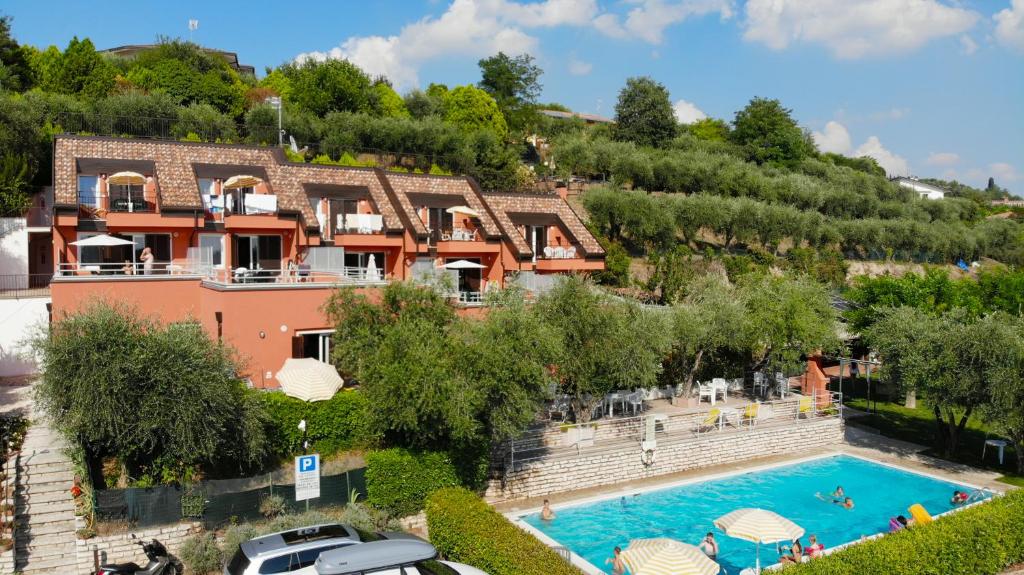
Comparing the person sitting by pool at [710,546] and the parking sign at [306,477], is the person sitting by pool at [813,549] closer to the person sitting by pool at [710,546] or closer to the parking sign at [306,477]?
the person sitting by pool at [710,546]

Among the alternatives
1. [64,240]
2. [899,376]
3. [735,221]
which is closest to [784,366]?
[899,376]

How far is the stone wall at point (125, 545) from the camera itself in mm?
16000

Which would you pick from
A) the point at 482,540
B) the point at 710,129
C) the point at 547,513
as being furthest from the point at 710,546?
the point at 710,129

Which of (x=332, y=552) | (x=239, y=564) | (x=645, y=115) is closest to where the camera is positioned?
(x=332, y=552)

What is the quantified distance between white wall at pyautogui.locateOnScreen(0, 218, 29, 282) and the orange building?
21.3 feet

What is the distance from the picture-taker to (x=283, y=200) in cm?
3083

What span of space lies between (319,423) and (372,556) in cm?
940

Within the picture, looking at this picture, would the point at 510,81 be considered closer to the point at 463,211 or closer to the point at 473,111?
the point at 473,111

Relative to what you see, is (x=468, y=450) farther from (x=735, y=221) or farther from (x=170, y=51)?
(x=170, y=51)

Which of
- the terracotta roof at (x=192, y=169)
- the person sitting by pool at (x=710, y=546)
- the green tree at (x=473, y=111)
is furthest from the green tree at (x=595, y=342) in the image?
the green tree at (x=473, y=111)

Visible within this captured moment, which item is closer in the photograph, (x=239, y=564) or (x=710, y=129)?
(x=239, y=564)

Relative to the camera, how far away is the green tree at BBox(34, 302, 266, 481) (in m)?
16.9

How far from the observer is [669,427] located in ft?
87.0

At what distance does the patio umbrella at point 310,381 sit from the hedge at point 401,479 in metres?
2.54
